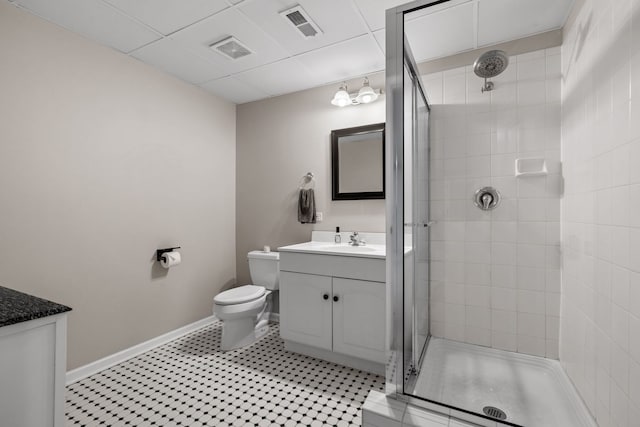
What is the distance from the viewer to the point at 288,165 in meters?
2.90

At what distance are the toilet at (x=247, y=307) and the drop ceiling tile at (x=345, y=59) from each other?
65.1 inches

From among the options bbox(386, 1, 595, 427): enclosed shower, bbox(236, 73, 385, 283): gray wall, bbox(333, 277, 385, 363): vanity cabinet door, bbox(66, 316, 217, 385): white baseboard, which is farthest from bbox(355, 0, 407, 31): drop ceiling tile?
bbox(66, 316, 217, 385): white baseboard

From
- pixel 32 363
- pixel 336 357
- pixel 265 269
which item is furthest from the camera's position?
pixel 265 269

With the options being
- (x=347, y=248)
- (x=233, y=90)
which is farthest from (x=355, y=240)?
(x=233, y=90)

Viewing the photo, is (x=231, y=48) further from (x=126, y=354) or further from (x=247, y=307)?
(x=126, y=354)

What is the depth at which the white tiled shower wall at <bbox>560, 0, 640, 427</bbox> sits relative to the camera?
3.28 feet

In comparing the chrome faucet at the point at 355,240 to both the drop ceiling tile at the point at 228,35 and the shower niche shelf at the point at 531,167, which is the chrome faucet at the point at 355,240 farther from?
the drop ceiling tile at the point at 228,35

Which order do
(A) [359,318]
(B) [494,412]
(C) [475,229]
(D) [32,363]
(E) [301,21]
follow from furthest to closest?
(A) [359,318] < (E) [301,21] < (C) [475,229] < (B) [494,412] < (D) [32,363]

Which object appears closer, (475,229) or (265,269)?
(475,229)

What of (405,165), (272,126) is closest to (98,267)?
(272,126)

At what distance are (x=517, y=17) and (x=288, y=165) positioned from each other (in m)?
2.01

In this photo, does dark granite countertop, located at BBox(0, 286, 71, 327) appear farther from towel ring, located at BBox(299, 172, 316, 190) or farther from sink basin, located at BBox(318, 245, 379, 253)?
towel ring, located at BBox(299, 172, 316, 190)

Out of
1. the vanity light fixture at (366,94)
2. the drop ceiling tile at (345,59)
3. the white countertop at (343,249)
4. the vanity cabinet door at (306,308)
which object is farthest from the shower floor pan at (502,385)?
the drop ceiling tile at (345,59)

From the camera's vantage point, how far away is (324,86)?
2.73 m
